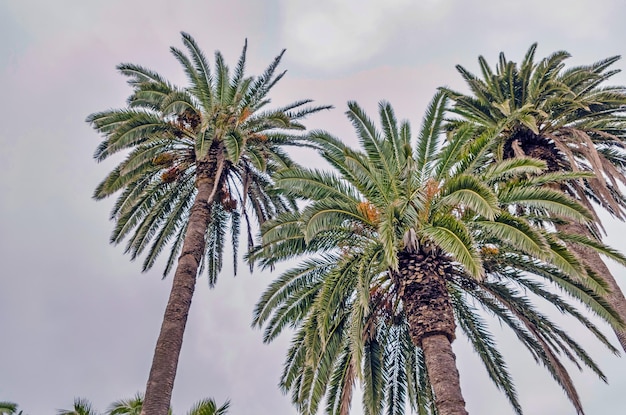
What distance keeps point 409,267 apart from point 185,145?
7.97 meters

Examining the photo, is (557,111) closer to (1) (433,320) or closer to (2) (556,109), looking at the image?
(2) (556,109)

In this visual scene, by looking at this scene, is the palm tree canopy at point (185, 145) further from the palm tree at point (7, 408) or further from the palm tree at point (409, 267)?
the palm tree at point (7, 408)

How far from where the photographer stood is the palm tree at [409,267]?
10.1m

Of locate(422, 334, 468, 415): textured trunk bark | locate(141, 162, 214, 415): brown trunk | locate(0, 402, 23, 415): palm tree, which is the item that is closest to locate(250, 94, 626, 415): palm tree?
locate(422, 334, 468, 415): textured trunk bark

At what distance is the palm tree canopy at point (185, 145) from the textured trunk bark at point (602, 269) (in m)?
8.12

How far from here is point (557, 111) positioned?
1579cm

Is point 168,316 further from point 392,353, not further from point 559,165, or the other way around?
point 559,165

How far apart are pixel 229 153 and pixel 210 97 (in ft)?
10.4

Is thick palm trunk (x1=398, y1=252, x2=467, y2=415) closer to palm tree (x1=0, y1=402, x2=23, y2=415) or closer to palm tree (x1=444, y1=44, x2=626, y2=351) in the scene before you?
palm tree (x1=444, y1=44, x2=626, y2=351)

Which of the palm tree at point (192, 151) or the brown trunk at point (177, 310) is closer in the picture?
the brown trunk at point (177, 310)

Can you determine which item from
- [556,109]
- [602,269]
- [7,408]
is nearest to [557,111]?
[556,109]

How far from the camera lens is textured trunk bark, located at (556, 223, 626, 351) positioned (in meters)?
11.9

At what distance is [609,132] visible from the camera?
15977 mm

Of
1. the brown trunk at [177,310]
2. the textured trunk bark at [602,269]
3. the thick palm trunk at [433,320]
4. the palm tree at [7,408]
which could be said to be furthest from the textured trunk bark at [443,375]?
the palm tree at [7,408]
